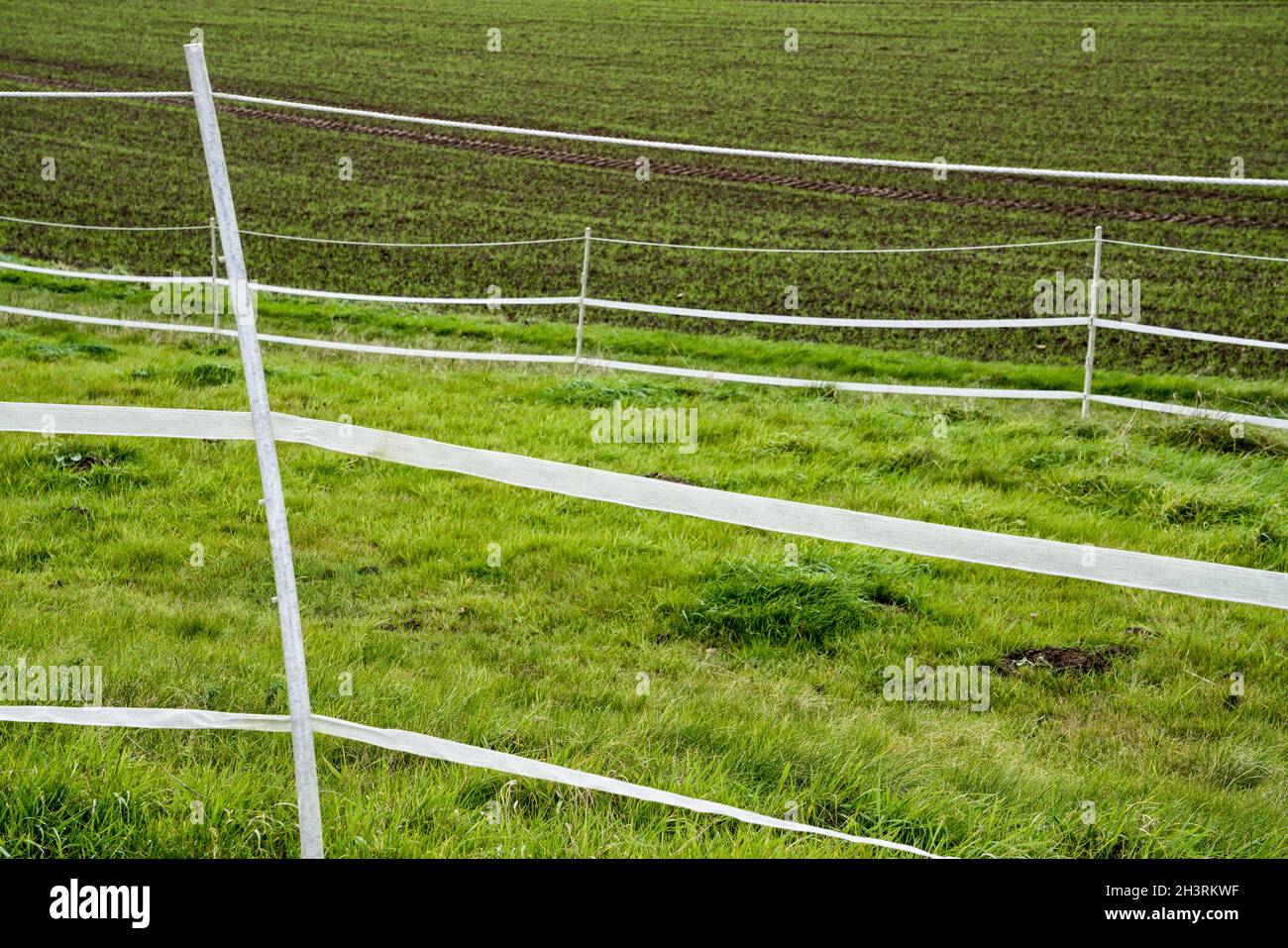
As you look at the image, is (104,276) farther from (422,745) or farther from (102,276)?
(422,745)

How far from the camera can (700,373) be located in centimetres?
922

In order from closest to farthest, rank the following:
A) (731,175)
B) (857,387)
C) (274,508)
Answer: (274,508)
(857,387)
(731,175)

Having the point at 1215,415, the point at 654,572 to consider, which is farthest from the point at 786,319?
the point at 654,572

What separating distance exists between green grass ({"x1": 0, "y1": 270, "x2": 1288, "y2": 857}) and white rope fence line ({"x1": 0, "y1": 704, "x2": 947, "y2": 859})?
0.08m

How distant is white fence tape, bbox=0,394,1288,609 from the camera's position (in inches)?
134

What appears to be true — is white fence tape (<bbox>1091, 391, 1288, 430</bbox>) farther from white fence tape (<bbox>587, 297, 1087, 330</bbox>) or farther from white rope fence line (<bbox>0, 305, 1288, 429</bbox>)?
white fence tape (<bbox>587, 297, 1087, 330</bbox>)

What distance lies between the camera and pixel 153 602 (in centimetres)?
444

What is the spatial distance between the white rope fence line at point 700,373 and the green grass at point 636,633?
611mm

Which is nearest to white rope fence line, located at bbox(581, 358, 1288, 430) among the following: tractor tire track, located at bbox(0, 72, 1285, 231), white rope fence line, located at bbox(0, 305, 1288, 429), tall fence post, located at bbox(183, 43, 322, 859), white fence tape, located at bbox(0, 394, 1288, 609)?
white rope fence line, located at bbox(0, 305, 1288, 429)

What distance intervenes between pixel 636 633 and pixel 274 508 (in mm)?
2242

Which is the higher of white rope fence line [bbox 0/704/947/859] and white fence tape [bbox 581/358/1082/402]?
white fence tape [bbox 581/358/1082/402]

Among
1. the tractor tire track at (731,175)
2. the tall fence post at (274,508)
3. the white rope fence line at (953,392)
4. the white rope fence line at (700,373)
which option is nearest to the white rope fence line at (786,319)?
the white rope fence line at (700,373)

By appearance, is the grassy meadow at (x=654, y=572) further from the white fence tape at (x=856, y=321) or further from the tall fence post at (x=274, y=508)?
the white fence tape at (x=856, y=321)

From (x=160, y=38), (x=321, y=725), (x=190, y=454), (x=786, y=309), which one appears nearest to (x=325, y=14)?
(x=160, y=38)
